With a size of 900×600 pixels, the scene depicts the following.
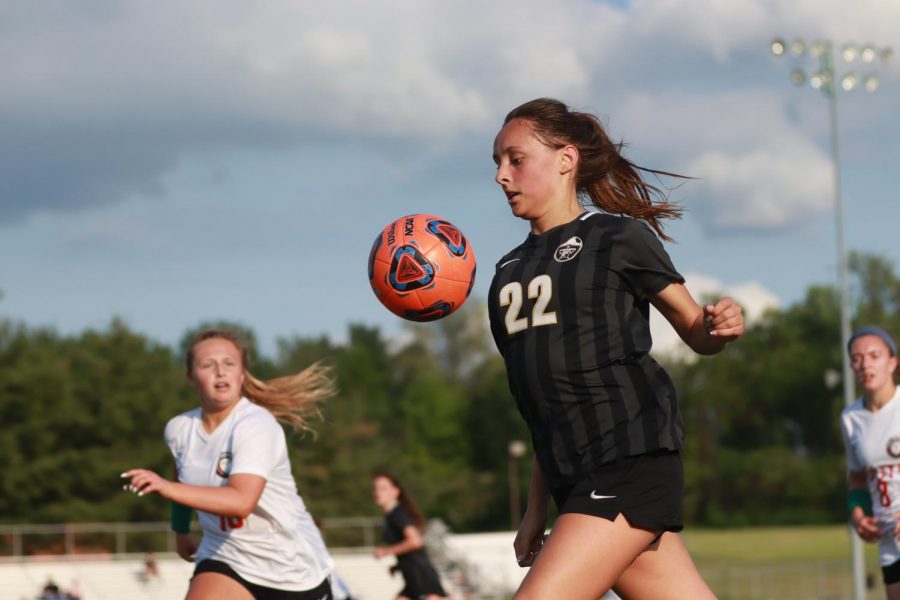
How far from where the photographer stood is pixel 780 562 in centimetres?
5200

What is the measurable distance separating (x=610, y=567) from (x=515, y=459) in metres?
77.6

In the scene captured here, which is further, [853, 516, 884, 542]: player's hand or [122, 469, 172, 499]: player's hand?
[853, 516, 884, 542]: player's hand

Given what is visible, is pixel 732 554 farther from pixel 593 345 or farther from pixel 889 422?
pixel 593 345

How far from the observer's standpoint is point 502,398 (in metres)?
85.4

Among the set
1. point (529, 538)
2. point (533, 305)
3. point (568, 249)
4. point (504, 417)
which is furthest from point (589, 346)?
point (504, 417)

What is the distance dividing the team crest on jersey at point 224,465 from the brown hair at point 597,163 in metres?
2.32

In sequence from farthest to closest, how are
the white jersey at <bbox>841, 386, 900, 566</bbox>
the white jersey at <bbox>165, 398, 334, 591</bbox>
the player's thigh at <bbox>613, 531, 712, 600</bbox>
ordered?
the white jersey at <bbox>841, 386, 900, 566</bbox>, the white jersey at <bbox>165, 398, 334, 591</bbox>, the player's thigh at <bbox>613, 531, 712, 600</bbox>

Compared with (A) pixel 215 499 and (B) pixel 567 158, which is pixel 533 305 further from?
(A) pixel 215 499

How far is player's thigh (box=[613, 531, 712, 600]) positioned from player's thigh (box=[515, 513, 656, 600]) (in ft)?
0.41

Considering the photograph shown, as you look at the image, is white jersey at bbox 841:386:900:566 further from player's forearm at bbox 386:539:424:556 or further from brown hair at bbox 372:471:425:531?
brown hair at bbox 372:471:425:531

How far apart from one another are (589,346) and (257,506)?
8.20 feet

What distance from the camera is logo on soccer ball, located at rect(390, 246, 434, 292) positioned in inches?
210

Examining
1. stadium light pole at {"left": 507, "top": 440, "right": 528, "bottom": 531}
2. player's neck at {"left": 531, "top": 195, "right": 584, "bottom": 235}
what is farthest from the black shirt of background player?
stadium light pole at {"left": 507, "top": 440, "right": 528, "bottom": 531}

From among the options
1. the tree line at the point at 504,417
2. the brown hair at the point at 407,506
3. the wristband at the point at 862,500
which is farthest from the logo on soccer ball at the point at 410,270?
the tree line at the point at 504,417
